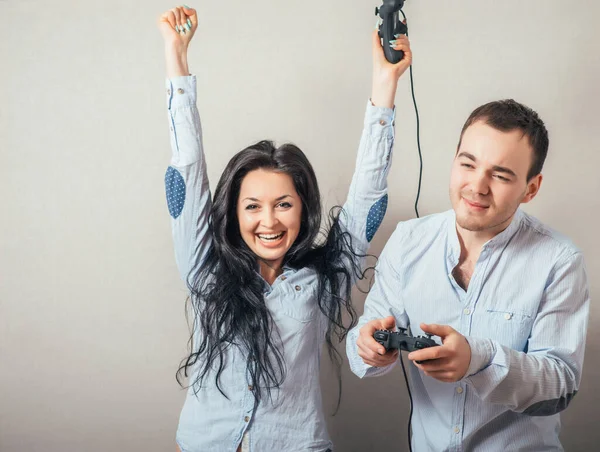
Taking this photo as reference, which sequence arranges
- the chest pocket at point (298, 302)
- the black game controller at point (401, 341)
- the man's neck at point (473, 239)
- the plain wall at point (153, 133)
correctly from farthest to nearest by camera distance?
1. the plain wall at point (153, 133)
2. the chest pocket at point (298, 302)
3. the man's neck at point (473, 239)
4. the black game controller at point (401, 341)

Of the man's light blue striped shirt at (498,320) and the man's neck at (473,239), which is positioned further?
the man's neck at (473,239)

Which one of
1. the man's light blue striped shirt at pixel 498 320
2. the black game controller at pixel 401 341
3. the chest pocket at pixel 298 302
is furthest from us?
the chest pocket at pixel 298 302

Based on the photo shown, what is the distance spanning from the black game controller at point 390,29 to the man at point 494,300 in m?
0.25

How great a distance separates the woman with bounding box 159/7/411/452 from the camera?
4.74 feet

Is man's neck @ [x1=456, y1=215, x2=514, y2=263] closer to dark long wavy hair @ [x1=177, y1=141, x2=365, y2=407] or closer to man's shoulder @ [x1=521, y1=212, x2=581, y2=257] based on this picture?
man's shoulder @ [x1=521, y1=212, x2=581, y2=257]

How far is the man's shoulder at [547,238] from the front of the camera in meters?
1.36

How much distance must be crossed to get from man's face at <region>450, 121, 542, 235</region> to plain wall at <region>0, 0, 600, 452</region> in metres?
0.49

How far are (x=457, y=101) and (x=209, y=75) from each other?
686 millimetres

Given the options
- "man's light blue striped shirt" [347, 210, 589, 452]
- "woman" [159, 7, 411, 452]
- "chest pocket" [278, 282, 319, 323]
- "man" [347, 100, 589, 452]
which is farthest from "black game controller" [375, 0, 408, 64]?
"chest pocket" [278, 282, 319, 323]

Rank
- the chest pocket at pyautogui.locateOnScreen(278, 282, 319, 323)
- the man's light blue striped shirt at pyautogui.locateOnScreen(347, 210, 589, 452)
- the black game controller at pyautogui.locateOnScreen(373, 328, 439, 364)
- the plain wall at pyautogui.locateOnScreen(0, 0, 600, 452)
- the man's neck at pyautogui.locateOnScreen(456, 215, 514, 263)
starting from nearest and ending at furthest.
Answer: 1. the black game controller at pyautogui.locateOnScreen(373, 328, 439, 364)
2. the man's light blue striped shirt at pyautogui.locateOnScreen(347, 210, 589, 452)
3. the man's neck at pyautogui.locateOnScreen(456, 215, 514, 263)
4. the chest pocket at pyautogui.locateOnScreen(278, 282, 319, 323)
5. the plain wall at pyautogui.locateOnScreen(0, 0, 600, 452)

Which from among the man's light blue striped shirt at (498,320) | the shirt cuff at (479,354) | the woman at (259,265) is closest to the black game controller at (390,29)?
the woman at (259,265)

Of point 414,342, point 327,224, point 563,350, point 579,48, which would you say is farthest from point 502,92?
point 414,342

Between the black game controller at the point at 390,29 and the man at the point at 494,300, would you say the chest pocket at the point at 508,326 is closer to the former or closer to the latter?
the man at the point at 494,300

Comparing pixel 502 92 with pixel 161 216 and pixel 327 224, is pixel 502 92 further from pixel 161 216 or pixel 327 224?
pixel 161 216
